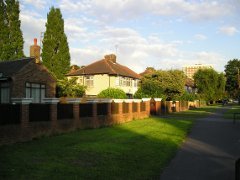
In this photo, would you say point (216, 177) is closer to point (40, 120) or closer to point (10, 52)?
point (40, 120)

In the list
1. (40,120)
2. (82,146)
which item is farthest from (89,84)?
(82,146)

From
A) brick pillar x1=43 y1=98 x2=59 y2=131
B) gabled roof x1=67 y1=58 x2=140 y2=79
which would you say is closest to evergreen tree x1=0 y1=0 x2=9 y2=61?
gabled roof x1=67 y1=58 x2=140 y2=79

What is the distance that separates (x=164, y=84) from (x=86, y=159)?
3794cm

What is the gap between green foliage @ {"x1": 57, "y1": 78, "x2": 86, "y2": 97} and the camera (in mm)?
37094

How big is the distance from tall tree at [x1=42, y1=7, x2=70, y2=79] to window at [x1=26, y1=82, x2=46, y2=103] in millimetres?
15737

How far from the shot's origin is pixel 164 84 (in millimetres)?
47562

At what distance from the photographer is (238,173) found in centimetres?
634

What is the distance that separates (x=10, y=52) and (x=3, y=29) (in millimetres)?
2634

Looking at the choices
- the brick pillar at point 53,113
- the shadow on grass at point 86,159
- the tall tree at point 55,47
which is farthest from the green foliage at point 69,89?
the shadow on grass at point 86,159

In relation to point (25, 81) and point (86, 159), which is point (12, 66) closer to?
point (25, 81)

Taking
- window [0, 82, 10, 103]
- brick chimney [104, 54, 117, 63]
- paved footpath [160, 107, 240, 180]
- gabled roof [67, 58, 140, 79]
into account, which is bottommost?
paved footpath [160, 107, 240, 180]

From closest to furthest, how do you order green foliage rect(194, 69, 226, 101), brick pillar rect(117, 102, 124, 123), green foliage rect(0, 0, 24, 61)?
brick pillar rect(117, 102, 124, 123) < green foliage rect(0, 0, 24, 61) < green foliage rect(194, 69, 226, 101)

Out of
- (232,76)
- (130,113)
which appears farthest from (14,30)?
(232,76)

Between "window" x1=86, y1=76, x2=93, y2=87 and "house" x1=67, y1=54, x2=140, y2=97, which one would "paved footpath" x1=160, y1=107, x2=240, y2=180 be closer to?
"house" x1=67, y1=54, x2=140, y2=97
